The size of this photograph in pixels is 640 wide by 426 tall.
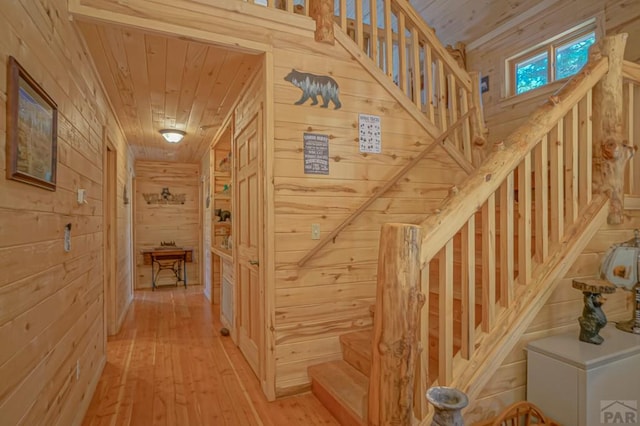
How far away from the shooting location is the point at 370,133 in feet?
8.74

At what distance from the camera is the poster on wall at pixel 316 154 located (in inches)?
96.7

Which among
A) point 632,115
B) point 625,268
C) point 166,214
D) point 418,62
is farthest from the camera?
point 166,214

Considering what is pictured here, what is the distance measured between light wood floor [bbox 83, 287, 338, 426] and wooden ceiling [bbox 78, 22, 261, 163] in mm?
2393

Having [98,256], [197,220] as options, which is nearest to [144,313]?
[98,256]

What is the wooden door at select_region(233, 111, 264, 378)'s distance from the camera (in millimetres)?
2559

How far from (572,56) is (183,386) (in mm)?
4388

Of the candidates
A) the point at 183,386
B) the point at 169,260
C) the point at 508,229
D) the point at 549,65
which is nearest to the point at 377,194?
the point at 508,229

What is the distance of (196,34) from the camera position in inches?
85.4

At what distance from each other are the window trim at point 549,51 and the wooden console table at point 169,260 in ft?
18.6

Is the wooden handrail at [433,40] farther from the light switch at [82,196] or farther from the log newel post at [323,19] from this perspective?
the light switch at [82,196]

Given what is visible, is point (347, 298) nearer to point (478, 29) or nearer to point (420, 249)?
point (420, 249)

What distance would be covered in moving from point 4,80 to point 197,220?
6.07 meters

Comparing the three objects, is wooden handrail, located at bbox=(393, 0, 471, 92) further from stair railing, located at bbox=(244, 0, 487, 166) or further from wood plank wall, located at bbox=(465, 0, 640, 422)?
wood plank wall, located at bbox=(465, 0, 640, 422)

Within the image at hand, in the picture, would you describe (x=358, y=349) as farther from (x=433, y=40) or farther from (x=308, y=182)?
(x=433, y=40)
